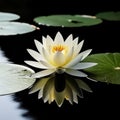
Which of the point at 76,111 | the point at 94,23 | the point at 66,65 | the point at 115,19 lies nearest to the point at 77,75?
the point at 66,65

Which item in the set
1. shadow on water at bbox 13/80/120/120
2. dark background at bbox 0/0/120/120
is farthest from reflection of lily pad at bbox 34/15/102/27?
shadow on water at bbox 13/80/120/120

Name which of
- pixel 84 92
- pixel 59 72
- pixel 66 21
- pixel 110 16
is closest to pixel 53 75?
pixel 59 72

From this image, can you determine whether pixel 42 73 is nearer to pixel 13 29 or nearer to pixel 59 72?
pixel 59 72

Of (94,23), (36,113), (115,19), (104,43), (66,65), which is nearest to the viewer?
(36,113)

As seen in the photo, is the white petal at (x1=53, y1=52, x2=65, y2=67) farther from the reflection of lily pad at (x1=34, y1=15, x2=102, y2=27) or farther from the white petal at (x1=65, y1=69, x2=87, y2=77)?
the reflection of lily pad at (x1=34, y1=15, x2=102, y2=27)

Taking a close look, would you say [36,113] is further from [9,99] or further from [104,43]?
[104,43]
